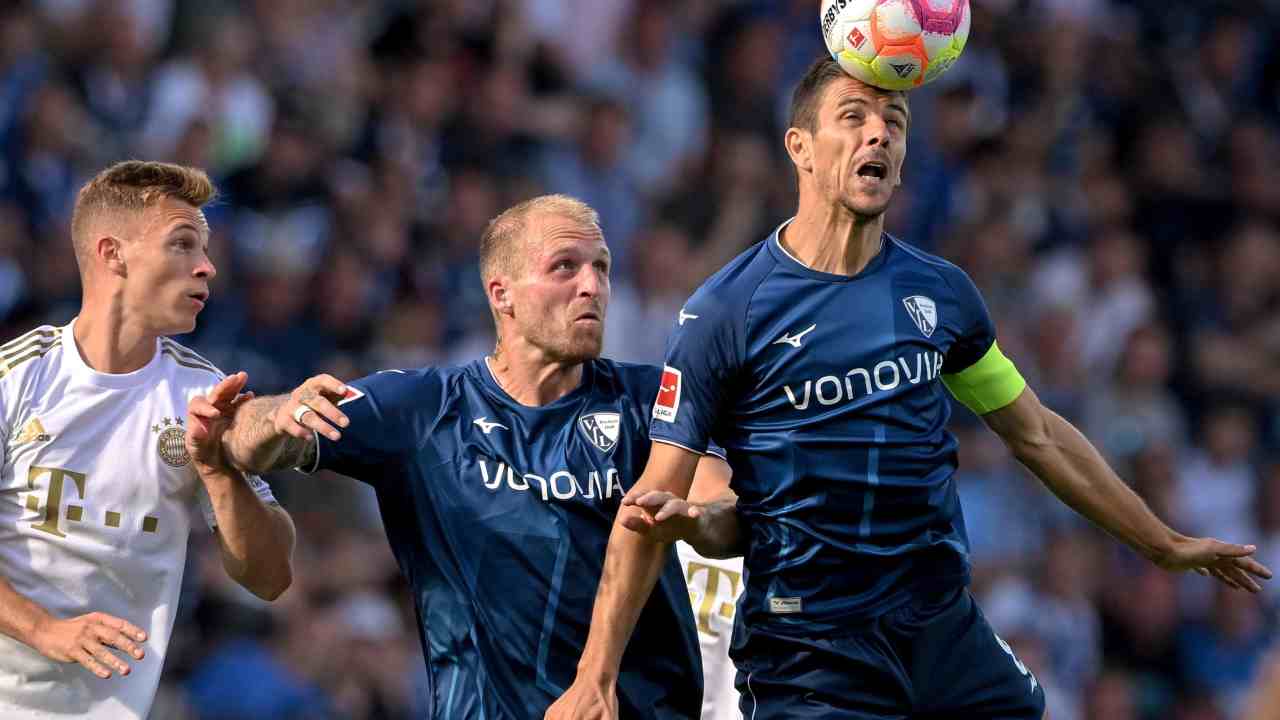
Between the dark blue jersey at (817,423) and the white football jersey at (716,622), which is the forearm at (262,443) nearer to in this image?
the dark blue jersey at (817,423)

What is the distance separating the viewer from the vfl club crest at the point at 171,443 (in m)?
6.00

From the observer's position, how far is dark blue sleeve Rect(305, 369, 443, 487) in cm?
582

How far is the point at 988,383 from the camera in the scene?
5.93 metres

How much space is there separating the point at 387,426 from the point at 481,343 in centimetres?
489

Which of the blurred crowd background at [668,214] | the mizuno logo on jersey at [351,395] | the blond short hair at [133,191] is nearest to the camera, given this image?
the mizuno logo on jersey at [351,395]

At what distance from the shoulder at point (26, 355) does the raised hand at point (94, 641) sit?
91 centimetres

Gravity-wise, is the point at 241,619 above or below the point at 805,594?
above

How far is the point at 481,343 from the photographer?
10.8m

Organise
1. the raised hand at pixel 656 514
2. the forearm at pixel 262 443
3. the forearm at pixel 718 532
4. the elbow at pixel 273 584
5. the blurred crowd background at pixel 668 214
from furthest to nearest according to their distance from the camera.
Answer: the blurred crowd background at pixel 668 214 < the elbow at pixel 273 584 < the forearm at pixel 262 443 < the forearm at pixel 718 532 < the raised hand at pixel 656 514

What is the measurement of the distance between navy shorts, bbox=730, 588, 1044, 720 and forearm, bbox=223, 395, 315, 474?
4.95 feet

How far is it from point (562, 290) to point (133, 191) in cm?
151

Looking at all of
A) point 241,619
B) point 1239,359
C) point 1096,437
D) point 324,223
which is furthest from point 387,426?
point 1239,359

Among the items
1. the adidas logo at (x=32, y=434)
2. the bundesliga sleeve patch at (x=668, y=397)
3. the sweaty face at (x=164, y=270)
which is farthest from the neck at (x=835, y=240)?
the adidas logo at (x=32, y=434)

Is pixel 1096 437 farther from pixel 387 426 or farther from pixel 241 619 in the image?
pixel 387 426
